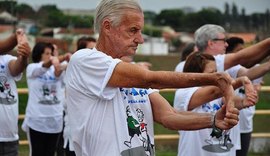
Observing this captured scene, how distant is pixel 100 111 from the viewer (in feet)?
9.95

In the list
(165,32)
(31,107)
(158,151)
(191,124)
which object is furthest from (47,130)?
(165,32)

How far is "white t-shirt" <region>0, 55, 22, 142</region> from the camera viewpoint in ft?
18.4

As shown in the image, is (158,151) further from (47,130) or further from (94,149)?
(94,149)

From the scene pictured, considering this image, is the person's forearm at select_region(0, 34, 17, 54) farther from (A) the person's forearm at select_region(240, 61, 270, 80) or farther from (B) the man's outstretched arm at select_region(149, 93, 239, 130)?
(B) the man's outstretched arm at select_region(149, 93, 239, 130)

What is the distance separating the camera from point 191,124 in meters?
3.23

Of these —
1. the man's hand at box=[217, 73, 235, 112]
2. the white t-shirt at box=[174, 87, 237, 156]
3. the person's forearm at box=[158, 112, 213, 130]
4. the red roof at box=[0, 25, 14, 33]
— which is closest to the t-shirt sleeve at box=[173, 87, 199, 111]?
the white t-shirt at box=[174, 87, 237, 156]

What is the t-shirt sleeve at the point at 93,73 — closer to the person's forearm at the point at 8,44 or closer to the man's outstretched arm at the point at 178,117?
the man's outstretched arm at the point at 178,117

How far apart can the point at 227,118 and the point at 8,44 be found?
2.83m

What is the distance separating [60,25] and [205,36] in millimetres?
22916

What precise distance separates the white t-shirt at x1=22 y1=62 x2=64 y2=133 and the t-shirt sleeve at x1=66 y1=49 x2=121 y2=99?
14.5 ft

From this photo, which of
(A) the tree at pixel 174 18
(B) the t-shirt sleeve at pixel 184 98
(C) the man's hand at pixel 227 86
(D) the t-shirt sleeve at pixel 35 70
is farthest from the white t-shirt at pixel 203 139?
(A) the tree at pixel 174 18

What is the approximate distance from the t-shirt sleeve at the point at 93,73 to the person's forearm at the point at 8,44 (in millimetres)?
2196

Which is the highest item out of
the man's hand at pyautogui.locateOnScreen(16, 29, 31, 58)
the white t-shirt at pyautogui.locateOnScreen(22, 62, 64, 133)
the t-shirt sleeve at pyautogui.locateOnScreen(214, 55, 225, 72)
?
the man's hand at pyautogui.locateOnScreen(16, 29, 31, 58)

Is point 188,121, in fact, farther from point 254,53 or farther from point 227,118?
point 254,53
